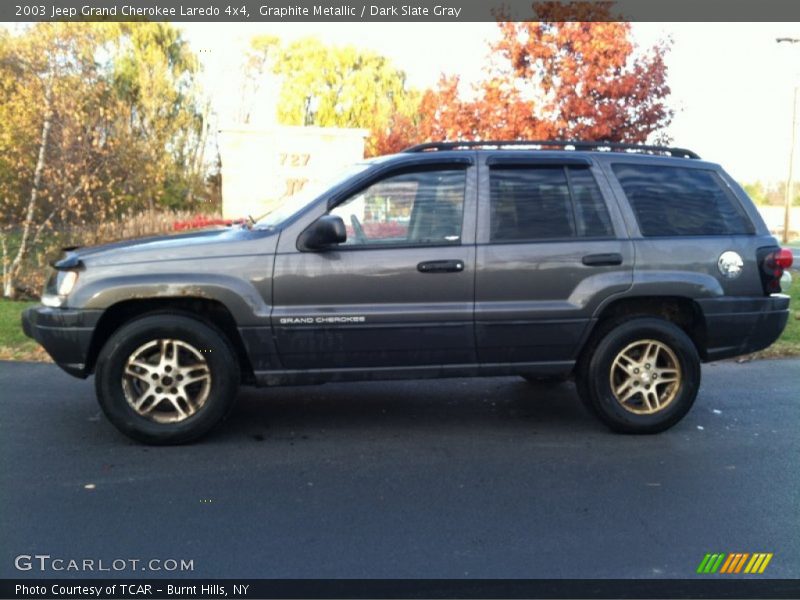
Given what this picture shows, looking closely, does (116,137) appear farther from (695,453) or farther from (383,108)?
(383,108)

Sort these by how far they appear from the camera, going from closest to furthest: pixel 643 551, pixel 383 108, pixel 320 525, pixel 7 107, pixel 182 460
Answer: pixel 643 551
pixel 320 525
pixel 182 460
pixel 7 107
pixel 383 108

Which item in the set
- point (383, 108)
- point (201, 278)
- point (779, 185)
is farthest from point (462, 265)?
point (779, 185)

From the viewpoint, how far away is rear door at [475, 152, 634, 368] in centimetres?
503

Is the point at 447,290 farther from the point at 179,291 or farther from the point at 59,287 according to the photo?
the point at 59,287

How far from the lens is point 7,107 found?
448 inches

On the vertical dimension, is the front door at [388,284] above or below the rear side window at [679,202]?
below

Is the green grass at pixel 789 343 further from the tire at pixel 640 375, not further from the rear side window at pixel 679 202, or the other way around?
the tire at pixel 640 375

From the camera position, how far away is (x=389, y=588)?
315 cm

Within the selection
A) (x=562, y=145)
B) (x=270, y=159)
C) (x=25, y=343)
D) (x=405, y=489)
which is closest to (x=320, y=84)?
(x=270, y=159)

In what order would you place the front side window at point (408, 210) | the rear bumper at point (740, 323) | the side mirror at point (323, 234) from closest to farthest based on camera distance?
the side mirror at point (323, 234), the front side window at point (408, 210), the rear bumper at point (740, 323)

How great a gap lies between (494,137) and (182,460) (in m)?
11.7

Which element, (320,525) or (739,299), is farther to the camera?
(739,299)

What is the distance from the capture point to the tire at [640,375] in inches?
205

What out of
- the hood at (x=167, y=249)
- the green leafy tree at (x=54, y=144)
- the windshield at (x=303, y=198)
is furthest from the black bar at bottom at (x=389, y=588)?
the green leafy tree at (x=54, y=144)
